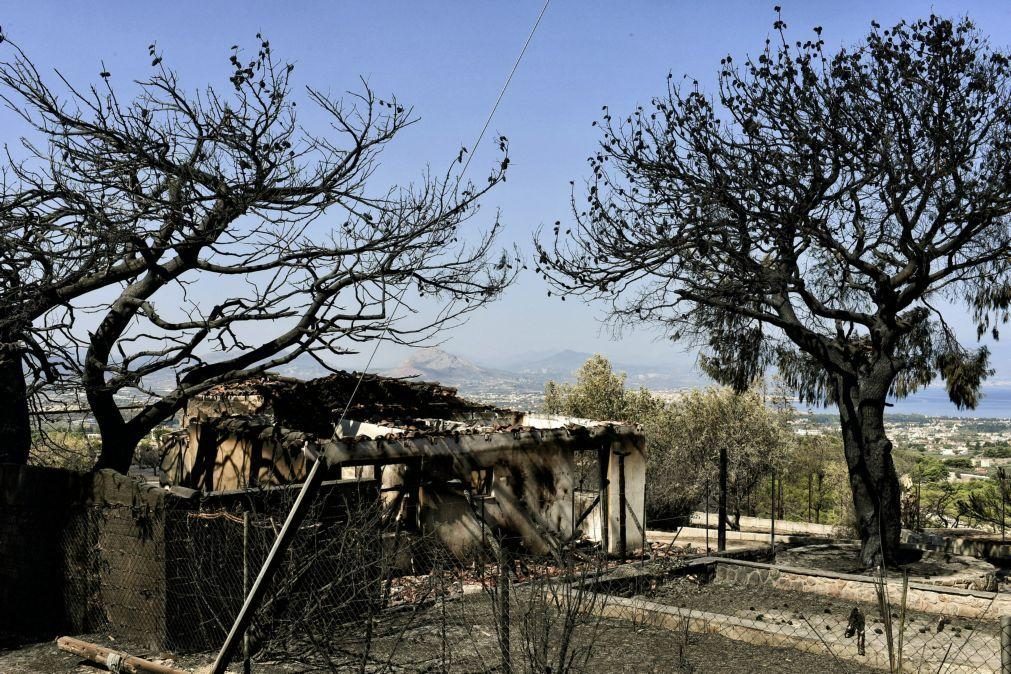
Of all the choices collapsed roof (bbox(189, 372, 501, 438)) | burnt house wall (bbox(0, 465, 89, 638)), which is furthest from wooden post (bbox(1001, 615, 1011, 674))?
collapsed roof (bbox(189, 372, 501, 438))

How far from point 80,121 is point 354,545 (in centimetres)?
901

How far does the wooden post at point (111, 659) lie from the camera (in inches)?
336

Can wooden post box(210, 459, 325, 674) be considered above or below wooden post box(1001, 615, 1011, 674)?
above

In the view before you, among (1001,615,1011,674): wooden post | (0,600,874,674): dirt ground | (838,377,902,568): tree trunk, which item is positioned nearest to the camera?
(1001,615,1011,674): wooden post

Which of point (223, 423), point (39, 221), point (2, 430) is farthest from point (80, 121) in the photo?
point (223, 423)

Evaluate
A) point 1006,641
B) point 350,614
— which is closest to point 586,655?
point 350,614

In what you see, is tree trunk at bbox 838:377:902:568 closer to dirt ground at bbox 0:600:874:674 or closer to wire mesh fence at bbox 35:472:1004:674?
wire mesh fence at bbox 35:472:1004:674

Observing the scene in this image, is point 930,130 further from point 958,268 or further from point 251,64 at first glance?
point 251,64

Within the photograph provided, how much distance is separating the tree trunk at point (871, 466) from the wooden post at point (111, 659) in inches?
485

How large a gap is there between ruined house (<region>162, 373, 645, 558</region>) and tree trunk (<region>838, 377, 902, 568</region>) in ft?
13.9

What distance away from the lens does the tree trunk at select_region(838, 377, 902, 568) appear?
16406mm

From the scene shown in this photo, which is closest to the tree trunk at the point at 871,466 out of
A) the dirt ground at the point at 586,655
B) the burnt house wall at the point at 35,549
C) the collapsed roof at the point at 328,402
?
the dirt ground at the point at 586,655

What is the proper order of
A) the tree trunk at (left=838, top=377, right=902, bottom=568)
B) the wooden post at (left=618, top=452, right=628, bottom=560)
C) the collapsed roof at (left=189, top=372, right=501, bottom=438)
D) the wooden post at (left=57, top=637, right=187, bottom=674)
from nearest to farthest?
the wooden post at (left=57, top=637, right=187, bottom=674) → the tree trunk at (left=838, top=377, right=902, bottom=568) → the wooden post at (left=618, top=452, right=628, bottom=560) → the collapsed roof at (left=189, top=372, right=501, bottom=438)

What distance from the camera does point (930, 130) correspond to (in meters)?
14.6
